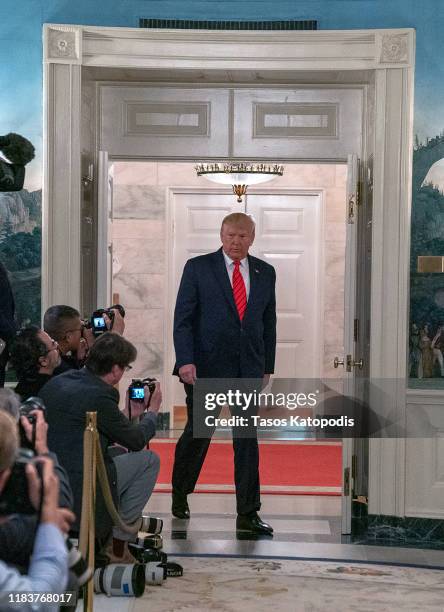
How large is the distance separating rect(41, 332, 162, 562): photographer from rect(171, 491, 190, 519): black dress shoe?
119 cm

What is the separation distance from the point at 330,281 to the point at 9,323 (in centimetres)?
549

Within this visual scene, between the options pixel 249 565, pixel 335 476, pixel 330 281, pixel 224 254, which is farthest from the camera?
pixel 330 281

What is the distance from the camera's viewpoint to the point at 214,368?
215 inches

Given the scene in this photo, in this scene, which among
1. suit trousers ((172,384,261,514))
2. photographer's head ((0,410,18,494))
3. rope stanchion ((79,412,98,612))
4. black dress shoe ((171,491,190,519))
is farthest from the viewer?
black dress shoe ((171,491,190,519))

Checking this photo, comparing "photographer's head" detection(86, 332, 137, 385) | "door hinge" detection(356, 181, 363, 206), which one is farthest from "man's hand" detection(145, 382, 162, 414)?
"door hinge" detection(356, 181, 363, 206)

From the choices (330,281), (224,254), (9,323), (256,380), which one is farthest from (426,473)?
(330,281)

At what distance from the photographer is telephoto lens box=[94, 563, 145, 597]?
165 inches

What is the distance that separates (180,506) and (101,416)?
172cm

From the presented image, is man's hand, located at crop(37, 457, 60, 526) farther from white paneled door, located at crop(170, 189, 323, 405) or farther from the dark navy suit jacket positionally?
white paneled door, located at crop(170, 189, 323, 405)

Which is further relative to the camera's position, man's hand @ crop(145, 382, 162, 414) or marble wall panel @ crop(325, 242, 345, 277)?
marble wall panel @ crop(325, 242, 345, 277)

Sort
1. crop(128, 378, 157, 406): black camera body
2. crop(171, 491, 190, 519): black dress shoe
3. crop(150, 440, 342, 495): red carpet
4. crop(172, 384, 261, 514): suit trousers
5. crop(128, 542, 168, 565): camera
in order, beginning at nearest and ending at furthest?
crop(128, 378, 157, 406): black camera body, crop(128, 542, 168, 565): camera, crop(172, 384, 261, 514): suit trousers, crop(171, 491, 190, 519): black dress shoe, crop(150, 440, 342, 495): red carpet

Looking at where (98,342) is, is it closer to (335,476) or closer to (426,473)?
(426,473)

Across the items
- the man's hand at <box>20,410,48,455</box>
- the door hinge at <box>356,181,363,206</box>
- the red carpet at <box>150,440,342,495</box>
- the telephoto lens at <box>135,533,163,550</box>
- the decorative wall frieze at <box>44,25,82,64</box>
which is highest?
the decorative wall frieze at <box>44,25,82,64</box>

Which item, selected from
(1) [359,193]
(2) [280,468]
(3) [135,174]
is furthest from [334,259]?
(1) [359,193]
